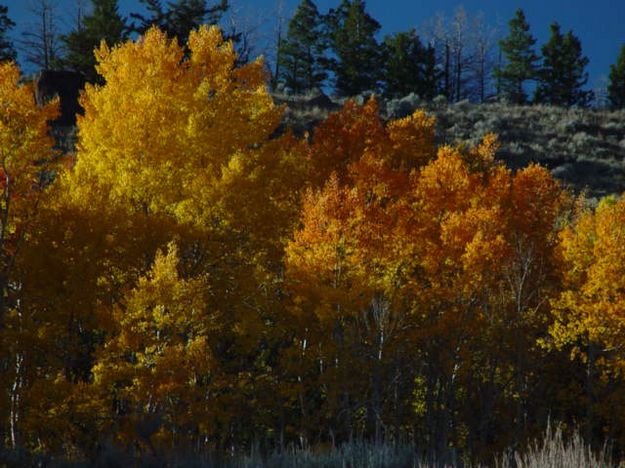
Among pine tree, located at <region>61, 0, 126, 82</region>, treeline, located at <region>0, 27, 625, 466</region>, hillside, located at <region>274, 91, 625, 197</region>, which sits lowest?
treeline, located at <region>0, 27, 625, 466</region>

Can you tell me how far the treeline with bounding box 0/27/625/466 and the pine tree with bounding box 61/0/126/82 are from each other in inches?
1002

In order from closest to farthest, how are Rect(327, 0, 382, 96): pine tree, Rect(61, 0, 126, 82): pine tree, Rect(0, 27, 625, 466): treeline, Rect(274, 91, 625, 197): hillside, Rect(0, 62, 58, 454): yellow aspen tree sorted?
Rect(0, 62, 58, 454): yellow aspen tree → Rect(0, 27, 625, 466): treeline → Rect(61, 0, 126, 82): pine tree → Rect(274, 91, 625, 197): hillside → Rect(327, 0, 382, 96): pine tree

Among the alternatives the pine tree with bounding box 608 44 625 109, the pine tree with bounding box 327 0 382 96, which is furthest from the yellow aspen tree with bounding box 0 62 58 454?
the pine tree with bounding box 608 44 625 109

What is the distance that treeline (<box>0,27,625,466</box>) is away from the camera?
18.6 metres

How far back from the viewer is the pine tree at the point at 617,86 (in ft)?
243

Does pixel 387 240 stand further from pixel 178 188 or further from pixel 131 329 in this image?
pixel 131 329

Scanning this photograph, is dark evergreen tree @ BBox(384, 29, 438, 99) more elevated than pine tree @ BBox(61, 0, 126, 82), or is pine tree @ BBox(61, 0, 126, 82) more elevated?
dark evergreen tree @ BBox(384, 29, 438, 99)

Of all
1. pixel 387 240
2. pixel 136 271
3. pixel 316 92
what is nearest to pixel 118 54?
pixel 136 271

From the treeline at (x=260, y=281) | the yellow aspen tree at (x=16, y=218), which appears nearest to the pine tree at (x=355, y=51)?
the treeline at (x=260, y=281)

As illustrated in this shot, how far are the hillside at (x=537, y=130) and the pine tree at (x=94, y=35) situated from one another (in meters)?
14.1

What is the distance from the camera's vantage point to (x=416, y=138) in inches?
1320

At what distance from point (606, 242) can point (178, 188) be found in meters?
16.3

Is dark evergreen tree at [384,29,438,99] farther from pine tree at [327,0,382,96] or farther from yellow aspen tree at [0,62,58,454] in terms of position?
yellow aspen tree at [0,62,58,454]

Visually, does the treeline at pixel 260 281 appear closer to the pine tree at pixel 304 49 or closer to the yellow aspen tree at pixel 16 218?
the yellow aspen tree at pixel 16 218
